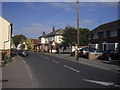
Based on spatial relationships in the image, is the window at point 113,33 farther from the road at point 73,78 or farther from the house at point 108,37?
the road at point 73,78

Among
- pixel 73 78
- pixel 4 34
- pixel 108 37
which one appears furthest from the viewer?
pixel 108 37

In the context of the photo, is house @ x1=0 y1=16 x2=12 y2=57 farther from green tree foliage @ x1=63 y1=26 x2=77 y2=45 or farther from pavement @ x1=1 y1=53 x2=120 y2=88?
green tree foliage @ x1=63 y1=26 x2=77 y2=45

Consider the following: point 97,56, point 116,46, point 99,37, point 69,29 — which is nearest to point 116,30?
point 116,46

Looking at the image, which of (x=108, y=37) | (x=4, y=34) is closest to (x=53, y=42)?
(x=108, y=37)

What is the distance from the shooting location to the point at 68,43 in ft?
162

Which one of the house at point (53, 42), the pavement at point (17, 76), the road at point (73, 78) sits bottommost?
the road at point (73, 78)

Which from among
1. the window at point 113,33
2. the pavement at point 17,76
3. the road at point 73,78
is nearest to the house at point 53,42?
the window at point 113,33

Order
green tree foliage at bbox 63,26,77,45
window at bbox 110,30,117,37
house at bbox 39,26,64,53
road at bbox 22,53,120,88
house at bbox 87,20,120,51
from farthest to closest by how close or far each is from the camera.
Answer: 1. house at bbox 39,26,64,53
2. green tree foliage at bbox 63,26,77,45
3. window at bbox 110,30,117,37
4. house at bbox 87,20,120,51
5. road at bbox 22,53,120,88

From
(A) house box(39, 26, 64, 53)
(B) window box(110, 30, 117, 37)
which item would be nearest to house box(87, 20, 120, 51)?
(B) window box(110, 30, 117, 37)

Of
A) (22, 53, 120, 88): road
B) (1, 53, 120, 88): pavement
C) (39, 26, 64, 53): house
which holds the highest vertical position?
(39, 26, 64, 53): house

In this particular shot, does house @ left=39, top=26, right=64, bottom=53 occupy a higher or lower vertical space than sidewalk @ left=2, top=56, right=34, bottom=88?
higher

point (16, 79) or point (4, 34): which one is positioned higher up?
point (4, 34)

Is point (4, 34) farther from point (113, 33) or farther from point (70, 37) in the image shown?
point (113, 33)

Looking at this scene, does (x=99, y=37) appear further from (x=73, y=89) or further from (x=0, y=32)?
(x=73, y=89)
